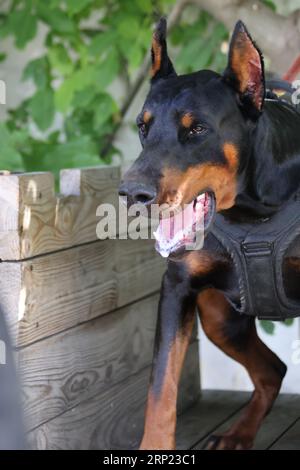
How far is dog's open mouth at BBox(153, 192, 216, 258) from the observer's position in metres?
2.04

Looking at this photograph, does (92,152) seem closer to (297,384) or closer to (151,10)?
(151,10)

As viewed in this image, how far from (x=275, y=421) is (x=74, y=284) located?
0.83 meters

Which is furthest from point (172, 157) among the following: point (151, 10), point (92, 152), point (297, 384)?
point (297, 384)

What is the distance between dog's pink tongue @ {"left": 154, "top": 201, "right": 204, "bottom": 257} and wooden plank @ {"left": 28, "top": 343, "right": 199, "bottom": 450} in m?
0.64

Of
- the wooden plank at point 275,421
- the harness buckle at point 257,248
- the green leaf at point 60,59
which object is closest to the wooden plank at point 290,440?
the wooden plank at point 275,421

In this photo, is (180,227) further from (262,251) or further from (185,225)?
(262,251)

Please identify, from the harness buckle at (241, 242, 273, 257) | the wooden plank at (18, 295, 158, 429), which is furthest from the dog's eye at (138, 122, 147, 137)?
the wooden plank at (18, 295, 158, 429)

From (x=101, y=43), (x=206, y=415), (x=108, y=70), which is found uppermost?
(x=101, y=43)

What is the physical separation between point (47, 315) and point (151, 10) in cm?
185

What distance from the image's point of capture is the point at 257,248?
220 centimetres

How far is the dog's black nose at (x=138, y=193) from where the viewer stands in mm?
1870

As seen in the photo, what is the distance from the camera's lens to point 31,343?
2316mm

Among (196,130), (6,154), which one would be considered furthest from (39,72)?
(196,130)
